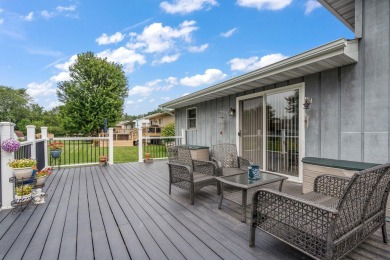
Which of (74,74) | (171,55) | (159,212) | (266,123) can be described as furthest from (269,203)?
(74,74)

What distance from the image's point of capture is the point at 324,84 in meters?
3.65

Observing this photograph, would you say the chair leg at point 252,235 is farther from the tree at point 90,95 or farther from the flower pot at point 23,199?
the tree at point 90,95

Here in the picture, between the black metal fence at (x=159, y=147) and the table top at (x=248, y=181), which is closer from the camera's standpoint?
the table top at (x=248, y=181)

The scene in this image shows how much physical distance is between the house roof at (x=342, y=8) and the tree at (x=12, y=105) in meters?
39.7

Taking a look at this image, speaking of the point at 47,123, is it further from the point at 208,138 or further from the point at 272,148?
the point at 272,148

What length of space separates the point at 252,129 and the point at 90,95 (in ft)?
50.9

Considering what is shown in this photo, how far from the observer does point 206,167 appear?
387 centimetres

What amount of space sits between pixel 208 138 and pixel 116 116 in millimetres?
12759

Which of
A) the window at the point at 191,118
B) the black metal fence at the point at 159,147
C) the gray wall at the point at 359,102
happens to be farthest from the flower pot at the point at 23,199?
the window at the point at 191,118

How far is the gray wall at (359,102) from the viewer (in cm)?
290

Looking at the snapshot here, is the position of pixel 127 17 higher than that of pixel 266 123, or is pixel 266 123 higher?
pixel 127 17

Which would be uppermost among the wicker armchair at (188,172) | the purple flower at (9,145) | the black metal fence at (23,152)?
the purple flower at (9,145)

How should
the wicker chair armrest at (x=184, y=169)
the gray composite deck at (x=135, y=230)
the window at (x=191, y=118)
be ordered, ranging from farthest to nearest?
the window at (x=191, y=118)
the wicker chair armrest at (x=184, y=169)
the gray composite deck at (x=135, y=230)

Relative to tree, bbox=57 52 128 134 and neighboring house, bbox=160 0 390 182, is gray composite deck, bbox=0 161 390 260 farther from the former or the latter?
tree, bbox=57 52 128 134
